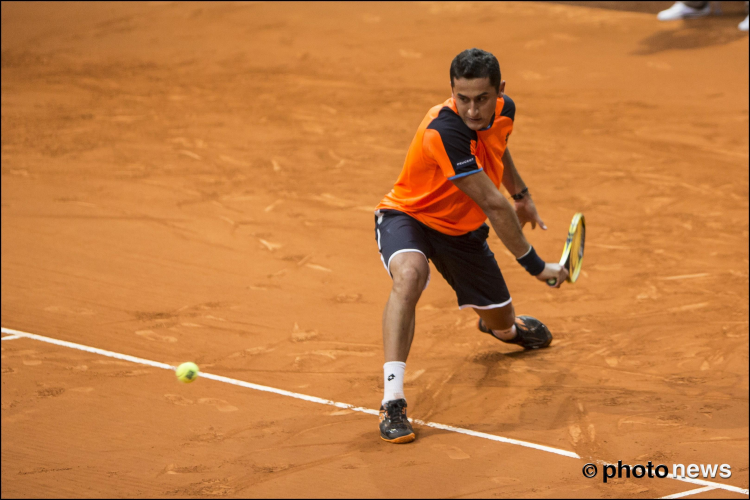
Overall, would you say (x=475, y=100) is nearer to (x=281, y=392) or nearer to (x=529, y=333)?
(x=529, y=333)

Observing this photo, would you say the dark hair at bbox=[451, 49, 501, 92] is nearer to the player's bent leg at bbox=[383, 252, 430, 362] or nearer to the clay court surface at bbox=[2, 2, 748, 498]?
the player's bent leg at bbox=[383, 252, 430, 362]

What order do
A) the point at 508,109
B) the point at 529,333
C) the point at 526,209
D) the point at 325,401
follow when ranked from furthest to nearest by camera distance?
the point at 529,333, the point at 526,209, the point at 325,401, the point at 508,109

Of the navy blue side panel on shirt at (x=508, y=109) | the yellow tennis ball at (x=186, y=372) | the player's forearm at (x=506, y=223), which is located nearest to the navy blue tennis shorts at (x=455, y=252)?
the player's forearm at (x=506, y=223)

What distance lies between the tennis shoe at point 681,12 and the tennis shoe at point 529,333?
11357 millimetres

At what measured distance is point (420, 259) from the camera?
13.8ft

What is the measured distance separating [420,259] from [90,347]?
248 centimetres

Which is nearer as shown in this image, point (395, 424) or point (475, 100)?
point (475, 100)

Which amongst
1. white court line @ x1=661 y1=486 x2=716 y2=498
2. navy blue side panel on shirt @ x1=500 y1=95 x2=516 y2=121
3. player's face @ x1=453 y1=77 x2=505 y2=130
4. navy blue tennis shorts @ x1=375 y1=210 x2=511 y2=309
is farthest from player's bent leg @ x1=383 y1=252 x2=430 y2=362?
white court line @ x1=661 y1=486 x2=716 y2=498

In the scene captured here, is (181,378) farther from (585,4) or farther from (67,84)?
(585,4)

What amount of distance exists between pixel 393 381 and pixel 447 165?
1.16m

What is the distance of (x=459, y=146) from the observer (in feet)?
12.9

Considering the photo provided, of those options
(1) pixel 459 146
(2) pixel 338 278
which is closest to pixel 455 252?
(1) pixel 459 146

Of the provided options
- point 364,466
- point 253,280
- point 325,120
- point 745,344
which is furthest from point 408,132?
point 364,466

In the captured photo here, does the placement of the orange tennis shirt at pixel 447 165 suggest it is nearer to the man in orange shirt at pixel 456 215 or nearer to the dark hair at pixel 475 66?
the man in orange shirt at pixel 456 215
